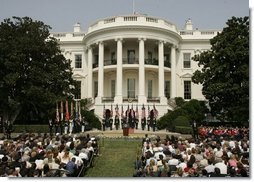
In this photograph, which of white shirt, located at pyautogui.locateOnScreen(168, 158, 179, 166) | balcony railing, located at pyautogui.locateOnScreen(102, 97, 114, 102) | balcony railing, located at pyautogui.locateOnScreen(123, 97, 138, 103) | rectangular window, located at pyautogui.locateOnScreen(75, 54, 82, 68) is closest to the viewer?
white shirt, located at pyautogui.locateOnScreen(168, 158, 179, 166)

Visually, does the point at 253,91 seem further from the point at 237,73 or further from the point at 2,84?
the point at 2,84

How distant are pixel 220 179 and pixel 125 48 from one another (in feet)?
59.1

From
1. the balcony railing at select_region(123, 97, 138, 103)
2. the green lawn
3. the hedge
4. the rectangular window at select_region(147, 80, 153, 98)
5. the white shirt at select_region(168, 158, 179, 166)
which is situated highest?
the rectangular window at select_region(147, 80, 153, 98)

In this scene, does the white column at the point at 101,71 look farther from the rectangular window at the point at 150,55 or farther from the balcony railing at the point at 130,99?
the rectangular window at the point at 150,55

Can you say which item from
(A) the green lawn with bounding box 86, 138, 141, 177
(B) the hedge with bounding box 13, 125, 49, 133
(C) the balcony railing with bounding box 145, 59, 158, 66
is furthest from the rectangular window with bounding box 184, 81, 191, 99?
(A) the green lawn with bounding box 86, 138, 141, 177

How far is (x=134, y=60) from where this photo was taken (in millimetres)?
24672

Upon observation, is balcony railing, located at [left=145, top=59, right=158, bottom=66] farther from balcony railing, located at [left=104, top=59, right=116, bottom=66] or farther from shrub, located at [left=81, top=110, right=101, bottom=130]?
shrub, located at [left=81, top=110, right=101, bottom=130]

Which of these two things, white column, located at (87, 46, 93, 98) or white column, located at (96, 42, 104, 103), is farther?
white column, located at (87, 46, 93, 98)

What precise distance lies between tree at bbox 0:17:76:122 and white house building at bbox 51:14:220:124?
4.70 metres

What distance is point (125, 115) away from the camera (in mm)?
20547

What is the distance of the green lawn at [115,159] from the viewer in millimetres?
9062

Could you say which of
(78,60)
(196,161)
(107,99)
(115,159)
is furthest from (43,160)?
(78,60)

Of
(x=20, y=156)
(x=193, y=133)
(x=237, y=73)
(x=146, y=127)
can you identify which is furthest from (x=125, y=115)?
(x=20, y=156)

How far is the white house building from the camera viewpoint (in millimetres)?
23516
